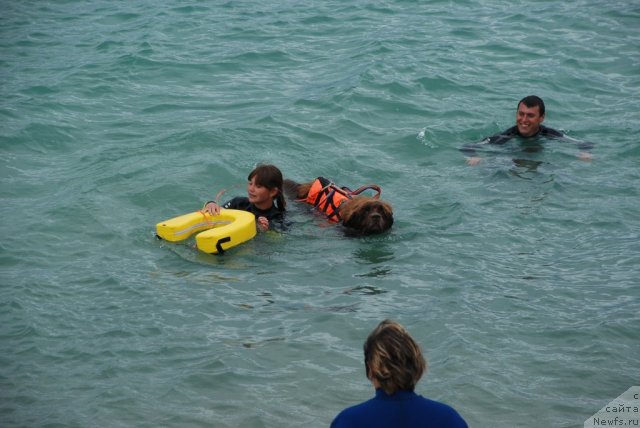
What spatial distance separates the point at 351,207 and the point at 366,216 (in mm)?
198

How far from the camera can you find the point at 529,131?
37.9 feet

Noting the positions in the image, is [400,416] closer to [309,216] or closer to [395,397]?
[395,397]

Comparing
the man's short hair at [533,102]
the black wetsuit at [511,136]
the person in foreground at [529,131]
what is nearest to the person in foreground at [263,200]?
the person in foreground at [529,131]

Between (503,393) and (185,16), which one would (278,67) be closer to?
(185,16)

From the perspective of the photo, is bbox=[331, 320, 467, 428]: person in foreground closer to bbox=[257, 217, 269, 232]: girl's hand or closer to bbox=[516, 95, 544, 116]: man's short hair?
bbox=[257, 217, 269, 232]: girl's hand

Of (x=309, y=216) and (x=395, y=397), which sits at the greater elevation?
(x=395, y=397)

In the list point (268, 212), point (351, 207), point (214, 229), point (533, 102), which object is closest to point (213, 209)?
point (214, 229)

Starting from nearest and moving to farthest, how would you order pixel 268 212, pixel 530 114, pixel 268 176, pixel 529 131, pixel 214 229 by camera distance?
pixel 214 229, pixel 268 176, pixel 268 212, pixel 530 114, pixel 529 131

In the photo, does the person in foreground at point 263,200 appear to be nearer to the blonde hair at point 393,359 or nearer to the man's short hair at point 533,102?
the man's short hair at point 533,102

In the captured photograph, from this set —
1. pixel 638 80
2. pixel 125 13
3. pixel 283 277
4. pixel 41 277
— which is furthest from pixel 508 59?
pixel 41 277

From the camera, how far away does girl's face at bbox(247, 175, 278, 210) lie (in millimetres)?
8727

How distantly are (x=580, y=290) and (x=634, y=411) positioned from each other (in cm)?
180

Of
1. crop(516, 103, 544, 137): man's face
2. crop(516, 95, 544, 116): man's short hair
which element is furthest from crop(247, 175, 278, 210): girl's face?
crop(516, 95, 544, 116): man's short hair

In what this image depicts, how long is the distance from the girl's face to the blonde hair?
201 inches
